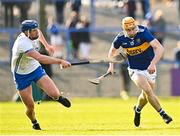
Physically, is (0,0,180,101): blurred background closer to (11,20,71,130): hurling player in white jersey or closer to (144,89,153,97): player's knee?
(11,20,71,130): hurling player in white jersey

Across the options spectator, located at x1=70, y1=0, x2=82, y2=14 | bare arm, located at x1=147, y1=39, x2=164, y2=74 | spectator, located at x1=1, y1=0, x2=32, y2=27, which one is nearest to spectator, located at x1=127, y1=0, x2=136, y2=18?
spectator, located at x1=70, y1=0, x2=82, y2=14

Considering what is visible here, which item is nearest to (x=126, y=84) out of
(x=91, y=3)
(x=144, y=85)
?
(x=91, y=3)

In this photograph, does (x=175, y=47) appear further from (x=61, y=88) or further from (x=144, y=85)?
(x=144, y=85)

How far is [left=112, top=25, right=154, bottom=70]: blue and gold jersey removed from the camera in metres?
16.5

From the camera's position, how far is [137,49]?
1664cm

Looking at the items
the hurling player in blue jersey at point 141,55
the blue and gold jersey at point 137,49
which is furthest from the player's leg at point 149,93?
the blue and gold jersey at point 137,49

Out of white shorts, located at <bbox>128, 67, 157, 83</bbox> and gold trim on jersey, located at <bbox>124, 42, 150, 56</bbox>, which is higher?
gold trim on jersey, located at <bbox>124, 42, 150, 56</bbox>

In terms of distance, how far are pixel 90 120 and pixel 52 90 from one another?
3.09 m

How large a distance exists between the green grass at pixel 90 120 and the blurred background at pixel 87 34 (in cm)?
272

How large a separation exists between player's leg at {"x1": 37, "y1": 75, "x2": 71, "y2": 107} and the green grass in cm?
56

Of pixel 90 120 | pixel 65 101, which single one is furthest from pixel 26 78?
pixel 90 120

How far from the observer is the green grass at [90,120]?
15.4 m

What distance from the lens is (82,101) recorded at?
1103 inches

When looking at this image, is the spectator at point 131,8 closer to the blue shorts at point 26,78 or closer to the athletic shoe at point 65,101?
the blue shorts at point 26,78
